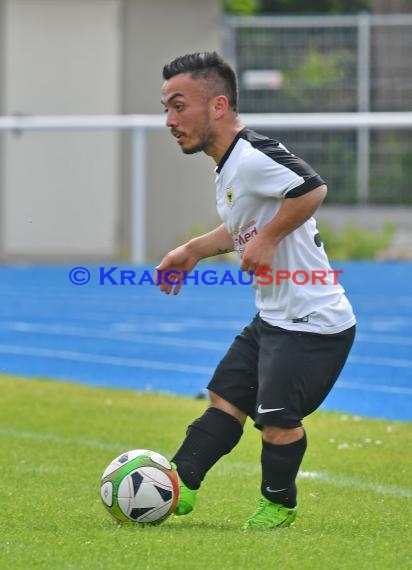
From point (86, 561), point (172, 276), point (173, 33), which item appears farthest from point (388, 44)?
point (86, 561)

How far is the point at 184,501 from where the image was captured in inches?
245

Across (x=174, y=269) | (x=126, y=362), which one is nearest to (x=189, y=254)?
(x=174, y=269)

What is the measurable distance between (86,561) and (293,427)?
49.0 inches

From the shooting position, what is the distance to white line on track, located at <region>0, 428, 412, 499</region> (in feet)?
24.9

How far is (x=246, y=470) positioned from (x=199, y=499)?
1.14m

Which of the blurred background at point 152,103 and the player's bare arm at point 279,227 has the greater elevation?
the blurred background at point 152,103

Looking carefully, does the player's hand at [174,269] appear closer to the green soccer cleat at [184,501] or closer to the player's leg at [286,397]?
the player's leg at [286,397]

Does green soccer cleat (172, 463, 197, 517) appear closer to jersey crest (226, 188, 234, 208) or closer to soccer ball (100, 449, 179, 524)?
soccer ball (100, 449, 179, 524)

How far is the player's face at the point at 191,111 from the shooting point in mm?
6203

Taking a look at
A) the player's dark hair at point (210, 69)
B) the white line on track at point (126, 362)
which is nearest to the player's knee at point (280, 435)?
the player's dark hair at point (210, 69)

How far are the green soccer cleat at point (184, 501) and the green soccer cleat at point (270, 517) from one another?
0.85 feet

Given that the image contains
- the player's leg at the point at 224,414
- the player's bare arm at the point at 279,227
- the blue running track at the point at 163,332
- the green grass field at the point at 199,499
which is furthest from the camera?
the blue running track at the point at 163,332

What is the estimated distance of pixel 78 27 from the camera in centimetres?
2464

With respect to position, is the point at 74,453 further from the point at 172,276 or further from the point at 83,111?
the point at 83,111
